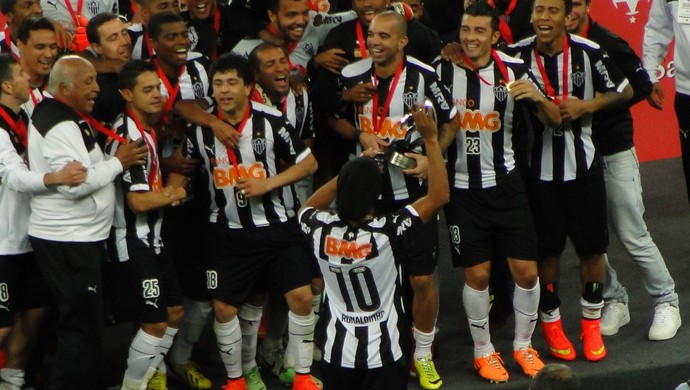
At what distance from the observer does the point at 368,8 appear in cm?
790

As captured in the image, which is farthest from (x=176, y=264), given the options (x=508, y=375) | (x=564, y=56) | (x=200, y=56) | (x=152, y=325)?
(x=564, y=56)

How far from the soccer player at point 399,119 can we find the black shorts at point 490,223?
6.3 inches

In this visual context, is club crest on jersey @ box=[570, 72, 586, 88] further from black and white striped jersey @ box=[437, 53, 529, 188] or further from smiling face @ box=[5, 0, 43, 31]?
smiling face @ box=[5, 0, 43, 31]

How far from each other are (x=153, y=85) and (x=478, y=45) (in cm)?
178

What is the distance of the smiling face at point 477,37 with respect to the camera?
7.32 meters

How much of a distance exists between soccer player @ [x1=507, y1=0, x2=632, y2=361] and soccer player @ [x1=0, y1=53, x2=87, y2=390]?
2.66 meters

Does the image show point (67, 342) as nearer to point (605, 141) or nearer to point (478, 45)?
point (478, 45)

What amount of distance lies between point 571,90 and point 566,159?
39cm

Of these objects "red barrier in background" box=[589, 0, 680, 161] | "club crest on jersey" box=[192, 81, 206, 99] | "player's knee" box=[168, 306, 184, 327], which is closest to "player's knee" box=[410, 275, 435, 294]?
"player's knee" box=[168, 306, 184, 327]

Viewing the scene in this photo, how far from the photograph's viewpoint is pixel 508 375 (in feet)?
25.1

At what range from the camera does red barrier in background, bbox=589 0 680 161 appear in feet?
33.9

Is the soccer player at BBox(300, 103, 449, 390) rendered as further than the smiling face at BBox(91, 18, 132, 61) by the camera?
No

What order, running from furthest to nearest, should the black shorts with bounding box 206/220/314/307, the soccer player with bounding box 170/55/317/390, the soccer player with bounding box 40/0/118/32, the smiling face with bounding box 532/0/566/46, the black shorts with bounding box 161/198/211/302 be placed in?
the soccer player with bounding box 40/0/118/32 < the black shorts with bounding box 161/198/211/302 < the smiling face with bounding box 532/0/566/46 < the black shorts with bounding box 206/220/314/307 < the soccer player with bounding box 170/55/317/390

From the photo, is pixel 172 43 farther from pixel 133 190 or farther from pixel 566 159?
pixel 566 159
